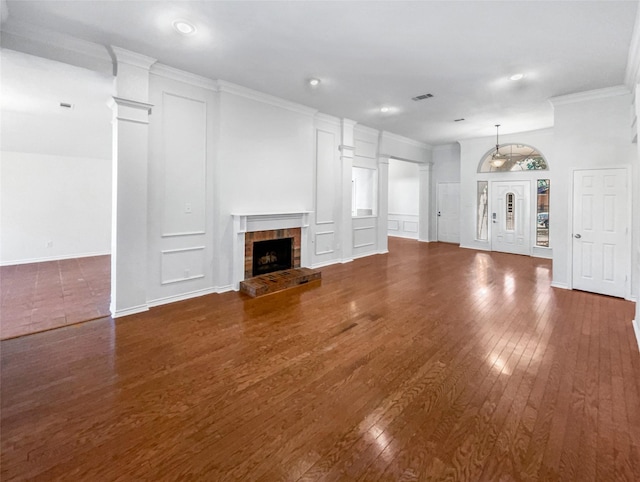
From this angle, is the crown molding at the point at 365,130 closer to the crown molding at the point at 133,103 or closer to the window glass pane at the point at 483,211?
the window glass pane at the point at 483,211

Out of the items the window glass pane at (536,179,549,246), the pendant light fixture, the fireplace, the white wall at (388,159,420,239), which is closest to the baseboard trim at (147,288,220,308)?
the fireplace

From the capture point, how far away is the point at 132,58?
372 cm

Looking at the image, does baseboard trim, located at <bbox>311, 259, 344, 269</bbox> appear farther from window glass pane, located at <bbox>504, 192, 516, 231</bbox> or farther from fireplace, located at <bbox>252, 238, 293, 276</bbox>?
window glass pane, located at <bbox>504, 192, 516, 231</bbox>

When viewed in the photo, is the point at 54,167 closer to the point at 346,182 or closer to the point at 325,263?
the point at 325,263

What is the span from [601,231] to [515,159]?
4.02 metres

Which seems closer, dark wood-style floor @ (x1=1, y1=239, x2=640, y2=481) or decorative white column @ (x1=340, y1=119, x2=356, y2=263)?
dark wood-style floor @ (x1=1, y1=239, x2=640, y2=481)

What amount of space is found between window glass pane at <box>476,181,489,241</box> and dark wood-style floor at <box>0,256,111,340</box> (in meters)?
8.84

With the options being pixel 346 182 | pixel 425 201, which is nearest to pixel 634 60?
pixel 346 182

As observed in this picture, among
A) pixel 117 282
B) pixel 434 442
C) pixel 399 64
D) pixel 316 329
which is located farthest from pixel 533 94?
pixel 117 282

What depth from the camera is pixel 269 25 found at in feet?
10.3

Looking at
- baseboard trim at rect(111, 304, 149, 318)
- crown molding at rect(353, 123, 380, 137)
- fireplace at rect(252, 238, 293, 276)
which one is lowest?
baseboard trim at rect(111, 304, 149, 318)

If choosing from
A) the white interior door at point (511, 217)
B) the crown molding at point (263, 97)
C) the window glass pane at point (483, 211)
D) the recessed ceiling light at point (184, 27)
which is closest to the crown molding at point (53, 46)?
the recessed ceiling light at point (184, 27)

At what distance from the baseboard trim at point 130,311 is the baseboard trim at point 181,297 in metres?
0.13

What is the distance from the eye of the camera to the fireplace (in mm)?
5379
